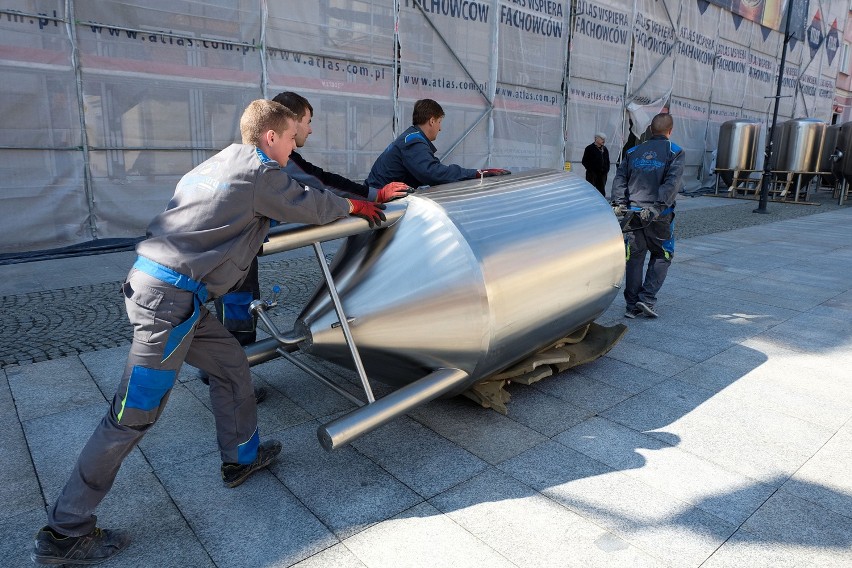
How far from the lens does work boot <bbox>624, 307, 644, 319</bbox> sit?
16.7 ft

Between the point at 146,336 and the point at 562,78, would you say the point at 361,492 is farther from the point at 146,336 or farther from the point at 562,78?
the point at 562,78

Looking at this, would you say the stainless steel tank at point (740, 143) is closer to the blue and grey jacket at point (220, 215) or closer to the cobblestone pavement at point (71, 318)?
the cobblestone pavement at point (71, 318)

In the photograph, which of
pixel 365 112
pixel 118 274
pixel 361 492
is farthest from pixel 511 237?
pixel 365 112

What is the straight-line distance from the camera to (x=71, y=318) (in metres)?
4.64

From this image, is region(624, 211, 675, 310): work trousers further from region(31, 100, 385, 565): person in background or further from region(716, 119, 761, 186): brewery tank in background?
region(716, 119, 761, 186): brewery tank in background

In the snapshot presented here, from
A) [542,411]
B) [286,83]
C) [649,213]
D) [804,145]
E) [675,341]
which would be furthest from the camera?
[804,145]

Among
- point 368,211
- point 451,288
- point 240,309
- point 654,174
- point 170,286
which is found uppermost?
point 654,174

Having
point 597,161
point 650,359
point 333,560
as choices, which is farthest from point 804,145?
point 333,560

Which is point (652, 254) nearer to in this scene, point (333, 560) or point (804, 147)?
point (333, 560)

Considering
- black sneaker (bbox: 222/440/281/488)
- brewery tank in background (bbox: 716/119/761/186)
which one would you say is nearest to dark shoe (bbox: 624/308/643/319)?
black sneaker (bbox: 222/440/281/488)

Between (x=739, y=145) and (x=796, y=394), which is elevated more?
(x=739, y=145)

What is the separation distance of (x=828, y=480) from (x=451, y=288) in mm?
1929

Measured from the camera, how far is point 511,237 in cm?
296

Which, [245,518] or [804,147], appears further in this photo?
[804,147]
